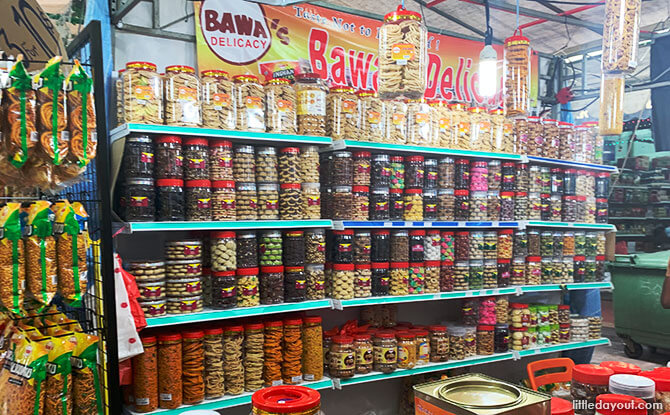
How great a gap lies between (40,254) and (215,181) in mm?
1314

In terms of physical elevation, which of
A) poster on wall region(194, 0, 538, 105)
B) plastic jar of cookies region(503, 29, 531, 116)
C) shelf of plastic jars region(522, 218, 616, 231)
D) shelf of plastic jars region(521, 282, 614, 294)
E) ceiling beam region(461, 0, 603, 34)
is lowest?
shelf of plastic jars region(521, 282, 614, 294)

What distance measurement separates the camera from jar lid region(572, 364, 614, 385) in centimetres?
143

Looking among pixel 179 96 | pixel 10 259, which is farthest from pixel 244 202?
pixel 10 259

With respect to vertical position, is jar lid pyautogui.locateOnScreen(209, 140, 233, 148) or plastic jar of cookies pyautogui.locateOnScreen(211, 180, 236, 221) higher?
jar lid pyautogui.locateOnScreen(209, 140, 233, 148)

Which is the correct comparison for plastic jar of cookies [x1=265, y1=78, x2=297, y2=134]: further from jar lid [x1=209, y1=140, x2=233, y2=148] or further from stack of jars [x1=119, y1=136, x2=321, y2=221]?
jar lid [x1=209, y1=140, x2=233, y2=148]

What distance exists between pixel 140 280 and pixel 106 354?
848 millimetres

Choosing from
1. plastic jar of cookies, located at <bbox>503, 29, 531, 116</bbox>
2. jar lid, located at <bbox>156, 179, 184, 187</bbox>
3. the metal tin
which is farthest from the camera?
plastic jar of cookies, located at <bbox>503, 29, 531, 116</bbox>

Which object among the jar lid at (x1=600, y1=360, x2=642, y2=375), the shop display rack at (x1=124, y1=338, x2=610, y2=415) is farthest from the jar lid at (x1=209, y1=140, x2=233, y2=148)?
the jar lid at (x1=600, y1=360, x2=642, y2=375)

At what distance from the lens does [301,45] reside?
379 centimetres

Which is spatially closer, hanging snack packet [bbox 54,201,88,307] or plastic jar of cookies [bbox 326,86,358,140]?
hanging snack packet [bbox 54,201,88,307]

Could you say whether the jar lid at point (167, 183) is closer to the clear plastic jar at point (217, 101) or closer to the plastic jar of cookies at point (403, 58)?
the clear plastic jar at point (217, 101)

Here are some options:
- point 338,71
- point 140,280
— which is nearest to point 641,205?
point 338,71

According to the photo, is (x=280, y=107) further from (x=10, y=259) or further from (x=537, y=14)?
(x=537, y=14)

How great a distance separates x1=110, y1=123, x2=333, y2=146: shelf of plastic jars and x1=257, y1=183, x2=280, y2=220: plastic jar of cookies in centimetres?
28
